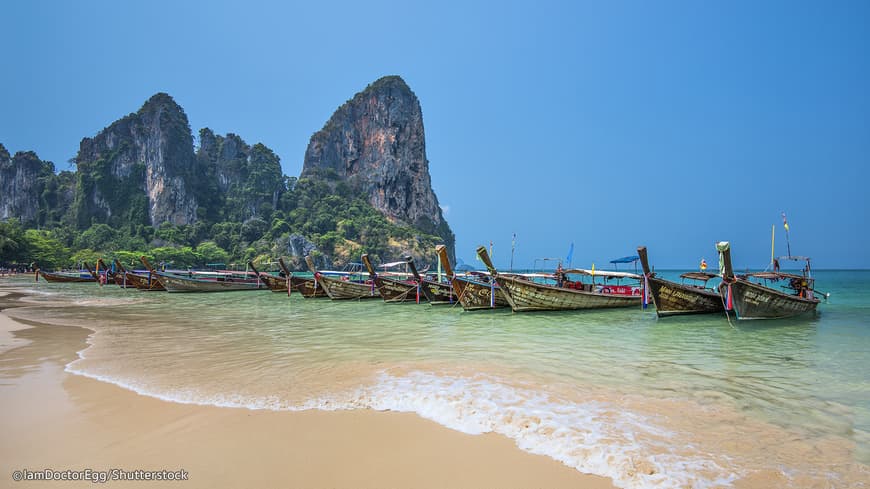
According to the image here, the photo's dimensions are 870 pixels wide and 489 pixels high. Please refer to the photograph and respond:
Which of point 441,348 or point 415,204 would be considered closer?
point 441,348

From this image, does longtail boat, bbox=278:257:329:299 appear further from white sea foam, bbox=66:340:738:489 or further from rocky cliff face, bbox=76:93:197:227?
rocky cliff face, bbox=76:93:197:227

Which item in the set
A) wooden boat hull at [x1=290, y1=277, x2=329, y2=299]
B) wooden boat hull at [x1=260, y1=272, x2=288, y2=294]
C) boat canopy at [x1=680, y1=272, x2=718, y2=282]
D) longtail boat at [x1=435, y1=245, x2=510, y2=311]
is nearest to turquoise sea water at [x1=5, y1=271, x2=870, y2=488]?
boat canopy at [x1=680, y1=272, x2=718, y2=282]

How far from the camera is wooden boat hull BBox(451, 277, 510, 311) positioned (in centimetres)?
1808

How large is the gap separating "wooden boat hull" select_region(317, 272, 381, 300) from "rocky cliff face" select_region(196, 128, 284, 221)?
86605mm

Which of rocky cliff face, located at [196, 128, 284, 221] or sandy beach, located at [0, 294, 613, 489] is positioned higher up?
rocky cliff face, located at [196, 128, 284, 221]

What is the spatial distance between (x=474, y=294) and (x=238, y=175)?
113 metres

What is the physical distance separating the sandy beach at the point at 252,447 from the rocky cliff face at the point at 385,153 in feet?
358

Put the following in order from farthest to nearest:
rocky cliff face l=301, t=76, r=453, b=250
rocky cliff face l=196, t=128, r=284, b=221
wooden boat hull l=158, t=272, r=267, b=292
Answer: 1. rocky cliff face l=301, t=76, r=453, b=250
2. rocky cliff face l=196, t=128, r=284, b=221
3. wooden boat hull l=158, t=272, r=267, b=292

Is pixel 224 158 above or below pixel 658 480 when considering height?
above

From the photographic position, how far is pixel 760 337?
1144 cm

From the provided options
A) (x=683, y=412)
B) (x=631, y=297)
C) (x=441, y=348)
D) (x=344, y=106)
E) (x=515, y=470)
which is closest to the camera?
(x=515, y=470)

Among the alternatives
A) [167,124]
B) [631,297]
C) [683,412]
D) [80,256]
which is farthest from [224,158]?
[683,412]

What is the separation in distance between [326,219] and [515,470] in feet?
321

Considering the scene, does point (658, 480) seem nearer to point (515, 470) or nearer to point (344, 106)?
point (515, 470)
